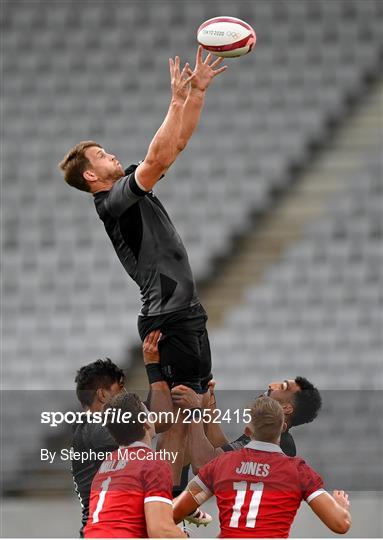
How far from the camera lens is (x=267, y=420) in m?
4.30

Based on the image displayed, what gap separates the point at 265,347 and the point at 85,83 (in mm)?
2791

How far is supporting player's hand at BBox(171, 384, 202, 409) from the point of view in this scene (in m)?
4.56

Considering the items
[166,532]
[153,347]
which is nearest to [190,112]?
[153,347]

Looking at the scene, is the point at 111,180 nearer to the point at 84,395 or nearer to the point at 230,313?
the point at 84,395

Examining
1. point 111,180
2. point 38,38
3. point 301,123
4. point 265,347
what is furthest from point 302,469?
point 38,38

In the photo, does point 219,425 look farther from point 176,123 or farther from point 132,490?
point 176,123

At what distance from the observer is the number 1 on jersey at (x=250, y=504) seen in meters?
4.20

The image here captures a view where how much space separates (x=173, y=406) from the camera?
4.58m

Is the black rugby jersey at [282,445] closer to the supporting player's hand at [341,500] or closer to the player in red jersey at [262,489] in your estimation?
the player in red jersey at [262,489]

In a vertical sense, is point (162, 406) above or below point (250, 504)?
above

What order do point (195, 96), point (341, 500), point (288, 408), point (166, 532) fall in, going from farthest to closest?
1. point (288, 408)
2. point (195, 96)
3. point (341, 500)
4. point (166, 532)

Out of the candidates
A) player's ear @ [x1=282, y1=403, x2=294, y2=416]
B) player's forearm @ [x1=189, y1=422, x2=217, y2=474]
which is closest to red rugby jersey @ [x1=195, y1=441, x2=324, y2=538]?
player's forearm @ [x1=189, y1=422, x2=217, y2=474]

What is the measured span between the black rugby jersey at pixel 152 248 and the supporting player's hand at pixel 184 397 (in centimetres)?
32

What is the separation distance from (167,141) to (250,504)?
4.64 ft
